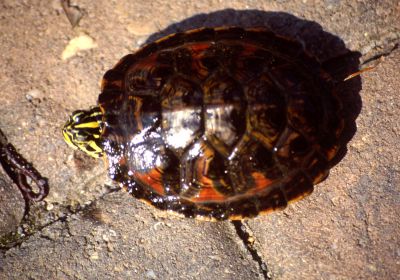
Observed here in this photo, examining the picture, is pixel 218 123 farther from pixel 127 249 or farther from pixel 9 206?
pixel 9 206

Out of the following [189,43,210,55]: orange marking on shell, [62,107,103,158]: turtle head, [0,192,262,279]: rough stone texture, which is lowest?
[0,192,262,279]: rough stone texture

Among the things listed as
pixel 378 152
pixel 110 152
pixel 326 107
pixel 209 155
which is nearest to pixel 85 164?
pixel 110 152

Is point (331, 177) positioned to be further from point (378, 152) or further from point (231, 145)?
point (231, 145)

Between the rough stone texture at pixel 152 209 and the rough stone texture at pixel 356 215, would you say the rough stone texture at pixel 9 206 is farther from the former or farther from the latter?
the rough stone texture at pixel 356 215

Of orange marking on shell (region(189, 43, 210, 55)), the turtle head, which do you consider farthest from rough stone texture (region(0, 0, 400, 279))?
orange marking on shell (region(189, 43, 210, 55))

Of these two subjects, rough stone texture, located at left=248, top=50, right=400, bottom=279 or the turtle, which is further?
rough stone texture, located at left=248, top=50, right=400, bottom=279

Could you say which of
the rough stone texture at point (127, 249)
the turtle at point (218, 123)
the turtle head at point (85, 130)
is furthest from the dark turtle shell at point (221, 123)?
the rough stone texture at point (127, 249)

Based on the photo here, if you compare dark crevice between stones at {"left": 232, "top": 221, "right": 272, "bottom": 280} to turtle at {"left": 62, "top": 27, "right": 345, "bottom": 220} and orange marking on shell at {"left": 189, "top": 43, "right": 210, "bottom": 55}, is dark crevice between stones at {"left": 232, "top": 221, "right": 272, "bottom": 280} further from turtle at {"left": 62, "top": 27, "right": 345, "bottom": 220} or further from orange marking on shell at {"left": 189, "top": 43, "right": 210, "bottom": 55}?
orange marking on shell at {"left": 189, "top": 43, "right": 210, "bottom": 55}

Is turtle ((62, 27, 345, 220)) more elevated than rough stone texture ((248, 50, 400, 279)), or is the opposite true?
turtle ((62, 27, 345, 220))
